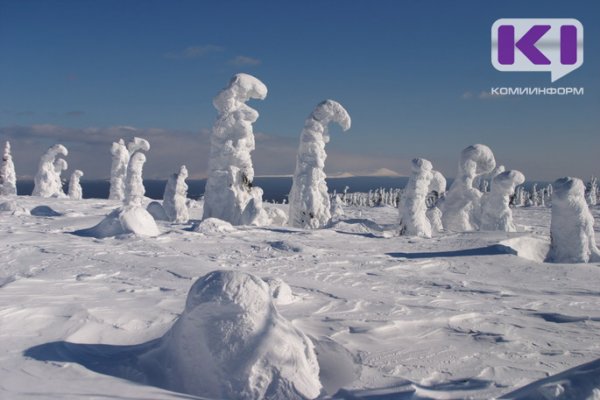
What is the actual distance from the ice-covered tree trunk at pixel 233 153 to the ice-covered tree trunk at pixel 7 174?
953 inches

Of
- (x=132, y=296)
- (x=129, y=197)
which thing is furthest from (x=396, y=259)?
(x=129, y=197)

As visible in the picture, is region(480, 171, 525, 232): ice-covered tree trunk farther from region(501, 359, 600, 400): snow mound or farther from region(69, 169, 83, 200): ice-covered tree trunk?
region(69, 169, 83, 200): ice-covered tree trunk

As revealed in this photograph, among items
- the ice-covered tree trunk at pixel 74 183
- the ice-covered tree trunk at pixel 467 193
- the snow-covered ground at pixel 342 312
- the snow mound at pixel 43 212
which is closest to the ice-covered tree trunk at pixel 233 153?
the snow-covered ground at pixel 342 312

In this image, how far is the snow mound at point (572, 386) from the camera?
3.39 m

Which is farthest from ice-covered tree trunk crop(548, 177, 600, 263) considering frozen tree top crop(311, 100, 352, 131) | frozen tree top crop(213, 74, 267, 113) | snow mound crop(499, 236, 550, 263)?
frozen tree top crop(213, 74, 267, 113)

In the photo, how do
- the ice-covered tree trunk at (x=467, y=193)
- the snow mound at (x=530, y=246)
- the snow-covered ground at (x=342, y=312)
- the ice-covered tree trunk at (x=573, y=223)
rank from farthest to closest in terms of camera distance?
the ice-covered tree trunk at (x=467, y=193) → the snow mound at (x=530, y=246) → the ice-covered tree trunk at (x=573, y=223) → the snow-covered ground at (x=342, y=312)

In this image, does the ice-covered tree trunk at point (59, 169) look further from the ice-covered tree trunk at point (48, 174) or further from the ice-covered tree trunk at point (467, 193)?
the ice-covered tree trunk at point (467, 193)

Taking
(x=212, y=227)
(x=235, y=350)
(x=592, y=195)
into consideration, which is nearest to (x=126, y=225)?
(x=212, y=227)

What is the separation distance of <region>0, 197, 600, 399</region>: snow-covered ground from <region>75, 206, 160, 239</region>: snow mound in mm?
522

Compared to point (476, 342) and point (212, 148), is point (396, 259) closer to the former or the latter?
point (476, 342)

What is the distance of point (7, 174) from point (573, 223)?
38162 millimetres

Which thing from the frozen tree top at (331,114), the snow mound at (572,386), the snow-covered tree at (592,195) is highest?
the frozen tree top at (331,114)

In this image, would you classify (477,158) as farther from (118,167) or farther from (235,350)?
(118,167)

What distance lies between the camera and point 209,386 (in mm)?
4559
